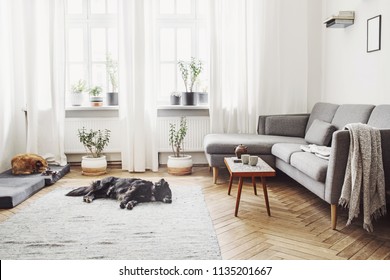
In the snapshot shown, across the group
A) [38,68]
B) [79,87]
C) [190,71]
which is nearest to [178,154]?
[190,71]

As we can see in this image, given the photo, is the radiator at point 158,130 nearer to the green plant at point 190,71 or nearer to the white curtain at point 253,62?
the white curtain at point 253,62

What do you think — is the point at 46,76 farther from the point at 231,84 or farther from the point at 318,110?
the point at 318,110

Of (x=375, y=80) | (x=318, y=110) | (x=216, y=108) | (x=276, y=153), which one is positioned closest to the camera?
(x=375, y=80)

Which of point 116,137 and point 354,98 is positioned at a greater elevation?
point 354,98

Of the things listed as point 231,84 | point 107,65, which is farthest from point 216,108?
point 107,65

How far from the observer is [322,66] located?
485cm

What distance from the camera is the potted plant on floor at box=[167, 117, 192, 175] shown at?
14.8 feet

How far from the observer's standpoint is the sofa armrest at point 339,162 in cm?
257

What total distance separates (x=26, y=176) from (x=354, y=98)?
135 inches

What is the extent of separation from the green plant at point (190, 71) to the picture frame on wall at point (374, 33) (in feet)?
6.54

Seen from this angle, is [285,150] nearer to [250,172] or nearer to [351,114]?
[351,114]

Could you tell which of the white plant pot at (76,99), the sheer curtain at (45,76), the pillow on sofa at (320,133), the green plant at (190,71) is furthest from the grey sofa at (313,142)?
the sheer curtain at (45,76)

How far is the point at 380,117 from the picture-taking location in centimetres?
306

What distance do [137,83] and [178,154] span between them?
0.98 m
